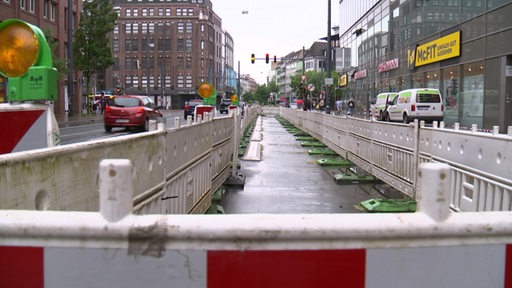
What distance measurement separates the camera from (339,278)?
1822 millimetres

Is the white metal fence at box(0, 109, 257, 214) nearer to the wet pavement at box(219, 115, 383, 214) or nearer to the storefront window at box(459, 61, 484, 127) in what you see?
the wet pavement at box(219, 115, 383, 214)

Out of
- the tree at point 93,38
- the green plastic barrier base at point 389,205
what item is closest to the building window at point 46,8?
the tree at point 93,38

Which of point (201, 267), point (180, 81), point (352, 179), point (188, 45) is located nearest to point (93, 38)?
point (352, 179)

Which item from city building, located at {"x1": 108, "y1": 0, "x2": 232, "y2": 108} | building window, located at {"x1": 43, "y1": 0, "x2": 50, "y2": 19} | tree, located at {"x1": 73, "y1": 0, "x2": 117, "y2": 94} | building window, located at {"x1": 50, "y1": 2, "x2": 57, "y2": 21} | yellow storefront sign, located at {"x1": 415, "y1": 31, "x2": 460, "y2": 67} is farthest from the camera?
city building, located at {"x1": 108, "y1": 0, "x2": 232, "y2": 108}

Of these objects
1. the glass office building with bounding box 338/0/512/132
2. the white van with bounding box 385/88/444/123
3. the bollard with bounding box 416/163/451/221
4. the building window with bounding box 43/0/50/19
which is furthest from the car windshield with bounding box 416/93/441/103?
the building window with bounding box 43/0/50/19

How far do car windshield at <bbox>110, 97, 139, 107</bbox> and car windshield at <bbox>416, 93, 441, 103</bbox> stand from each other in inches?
564

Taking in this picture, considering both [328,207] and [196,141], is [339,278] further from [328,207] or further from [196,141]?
[328,207]

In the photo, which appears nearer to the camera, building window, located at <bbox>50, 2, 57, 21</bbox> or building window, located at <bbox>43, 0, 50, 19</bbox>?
building window, located at <bbox>43, 0, 50, 19</bbox>

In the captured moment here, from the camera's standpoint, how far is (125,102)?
21828mm

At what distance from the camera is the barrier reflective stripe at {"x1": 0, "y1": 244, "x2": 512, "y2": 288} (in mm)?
1771

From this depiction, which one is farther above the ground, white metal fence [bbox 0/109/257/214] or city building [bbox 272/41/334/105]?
city building [bbox 272/41/334/105]

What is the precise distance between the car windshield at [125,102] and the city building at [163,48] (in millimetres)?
86394

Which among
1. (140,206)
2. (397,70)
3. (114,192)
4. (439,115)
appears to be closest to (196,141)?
(140,206)

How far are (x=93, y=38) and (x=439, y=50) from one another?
27351 mm
